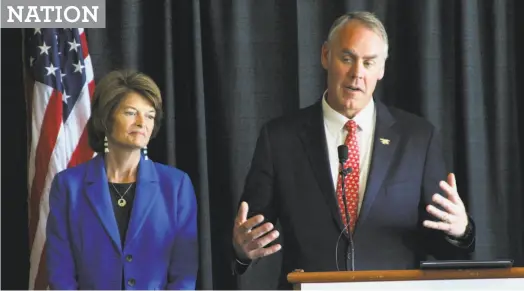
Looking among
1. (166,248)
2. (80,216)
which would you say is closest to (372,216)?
(166,248)

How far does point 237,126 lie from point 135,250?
0.90 metres

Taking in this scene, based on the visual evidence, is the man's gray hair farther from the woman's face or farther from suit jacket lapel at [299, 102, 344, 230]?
the woman's face

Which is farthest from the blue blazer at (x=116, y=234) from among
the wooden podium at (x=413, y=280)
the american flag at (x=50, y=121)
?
the wooden podium at (x=413, y=280)

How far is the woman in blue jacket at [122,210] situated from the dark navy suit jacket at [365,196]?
430mm

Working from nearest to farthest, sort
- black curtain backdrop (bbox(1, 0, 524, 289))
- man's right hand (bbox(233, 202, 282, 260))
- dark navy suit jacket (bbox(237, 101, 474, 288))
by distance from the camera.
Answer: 1. man's right hand (bbox(233, 202, 282, 260))
2. dark navy suit jacket (bbox(237, 101, 474, 288))
3. black curtain backdrop (bbox(1, 0, 524, 289))

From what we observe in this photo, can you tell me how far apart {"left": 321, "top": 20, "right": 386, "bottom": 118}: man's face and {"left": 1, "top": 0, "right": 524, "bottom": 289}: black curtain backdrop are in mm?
498

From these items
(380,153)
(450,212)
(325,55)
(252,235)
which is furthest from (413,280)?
(325,55)

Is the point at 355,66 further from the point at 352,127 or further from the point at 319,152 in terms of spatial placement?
the point at 319,152

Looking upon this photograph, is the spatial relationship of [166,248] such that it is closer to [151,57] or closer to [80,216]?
[80,216]

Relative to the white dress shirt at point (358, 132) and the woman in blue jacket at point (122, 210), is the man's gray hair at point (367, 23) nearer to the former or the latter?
the white dress shirt at point (358, 132)

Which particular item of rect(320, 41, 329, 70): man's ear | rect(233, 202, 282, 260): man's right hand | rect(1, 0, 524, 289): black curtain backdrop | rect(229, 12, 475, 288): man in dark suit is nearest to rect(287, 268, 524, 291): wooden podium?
rect(233, 202, 282, 260): man's right hand

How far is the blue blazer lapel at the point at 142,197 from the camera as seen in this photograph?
4.12m

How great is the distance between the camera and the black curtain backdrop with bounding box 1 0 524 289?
15.2 ft

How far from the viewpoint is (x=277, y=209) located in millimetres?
4133
